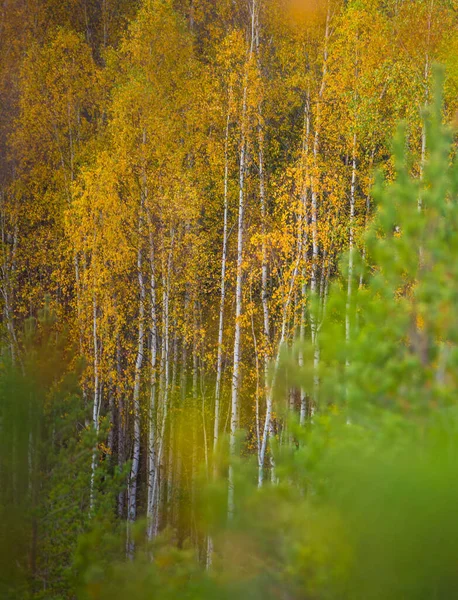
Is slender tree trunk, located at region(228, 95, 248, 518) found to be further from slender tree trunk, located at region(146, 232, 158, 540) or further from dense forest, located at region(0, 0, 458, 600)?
slender tree trunk, located at region(146, 232, 158, 540)

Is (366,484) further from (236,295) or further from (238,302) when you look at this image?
(236,295)

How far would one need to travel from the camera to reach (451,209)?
4535 millimetres

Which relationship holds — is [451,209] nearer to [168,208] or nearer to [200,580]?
[200,580]

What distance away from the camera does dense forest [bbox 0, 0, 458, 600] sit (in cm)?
377

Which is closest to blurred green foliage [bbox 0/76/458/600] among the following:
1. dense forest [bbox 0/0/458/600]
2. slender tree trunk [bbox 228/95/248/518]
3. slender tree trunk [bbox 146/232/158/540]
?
dense forest [bbox 0/0/458/600]

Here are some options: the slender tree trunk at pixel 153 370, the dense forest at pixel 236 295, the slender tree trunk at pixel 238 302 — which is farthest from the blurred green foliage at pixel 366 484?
the slender tree trunk at pixel 153 370

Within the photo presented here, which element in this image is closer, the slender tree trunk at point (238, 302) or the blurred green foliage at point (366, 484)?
the blurred green foliage at point (366, 484)

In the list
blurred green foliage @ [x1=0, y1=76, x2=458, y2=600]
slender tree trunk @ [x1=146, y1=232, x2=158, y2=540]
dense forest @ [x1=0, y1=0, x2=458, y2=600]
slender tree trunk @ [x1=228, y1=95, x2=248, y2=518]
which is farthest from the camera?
slender tree trunk @ [x1=146, y1=232, x2=158, y2=540]

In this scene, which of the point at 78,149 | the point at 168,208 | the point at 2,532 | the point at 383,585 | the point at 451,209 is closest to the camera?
the point at 383,585

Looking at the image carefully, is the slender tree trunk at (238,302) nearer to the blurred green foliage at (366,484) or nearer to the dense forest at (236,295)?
the dense forest at (236,295)

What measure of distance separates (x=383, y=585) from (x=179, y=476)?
18.3 metres

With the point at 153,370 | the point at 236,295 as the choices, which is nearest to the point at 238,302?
the point at 236,295

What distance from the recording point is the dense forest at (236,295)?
3.77 metres

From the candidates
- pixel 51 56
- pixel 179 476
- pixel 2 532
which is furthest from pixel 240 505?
pixel 51 56
